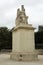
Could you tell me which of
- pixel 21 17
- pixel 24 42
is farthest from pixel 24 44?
pixel 21 17

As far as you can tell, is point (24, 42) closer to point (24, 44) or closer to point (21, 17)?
point (24, 44)

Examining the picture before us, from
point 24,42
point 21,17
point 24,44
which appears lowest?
point 24,44

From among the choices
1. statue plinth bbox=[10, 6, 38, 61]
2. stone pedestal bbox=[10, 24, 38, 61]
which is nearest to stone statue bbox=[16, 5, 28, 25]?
statue plinth bbox=[10, 6, 38, 61]

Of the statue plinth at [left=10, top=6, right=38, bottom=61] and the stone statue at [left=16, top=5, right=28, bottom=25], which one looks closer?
the statue plinth at [left=10, top=6, right=38, bottom=61]

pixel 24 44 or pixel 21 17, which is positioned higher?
pixel 21 17

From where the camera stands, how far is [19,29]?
13.7m

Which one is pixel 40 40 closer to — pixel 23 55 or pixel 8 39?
pixel 8 39

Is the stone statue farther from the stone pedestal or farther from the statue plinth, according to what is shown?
the stone pedestal

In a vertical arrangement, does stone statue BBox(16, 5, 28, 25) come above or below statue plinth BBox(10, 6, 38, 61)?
above

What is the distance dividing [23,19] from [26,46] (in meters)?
1.96

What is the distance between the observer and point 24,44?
1352 cm

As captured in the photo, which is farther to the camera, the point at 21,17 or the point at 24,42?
the point at 21,17

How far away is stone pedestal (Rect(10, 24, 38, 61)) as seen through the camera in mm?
13109

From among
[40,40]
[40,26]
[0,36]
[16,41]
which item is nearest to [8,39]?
[0,36]
